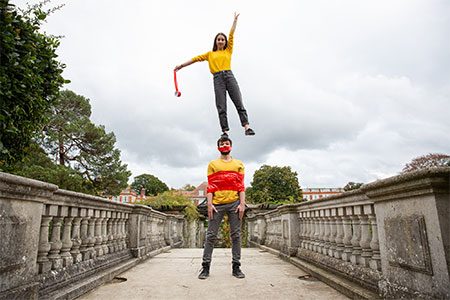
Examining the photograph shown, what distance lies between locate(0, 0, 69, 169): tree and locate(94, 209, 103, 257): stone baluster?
130cm

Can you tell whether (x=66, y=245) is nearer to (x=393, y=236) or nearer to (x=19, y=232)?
(x=19, y=232)

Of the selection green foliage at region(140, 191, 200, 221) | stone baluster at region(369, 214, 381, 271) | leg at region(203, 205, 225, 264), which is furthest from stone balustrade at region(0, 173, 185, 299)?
green foliage at region(140, 191, 200, 221)

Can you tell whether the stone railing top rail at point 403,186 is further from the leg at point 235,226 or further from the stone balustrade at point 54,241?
the stone balustrade at point 54,241

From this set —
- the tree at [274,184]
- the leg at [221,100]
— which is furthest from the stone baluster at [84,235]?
the tree at [274,184]

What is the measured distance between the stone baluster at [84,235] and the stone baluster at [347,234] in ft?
9.68

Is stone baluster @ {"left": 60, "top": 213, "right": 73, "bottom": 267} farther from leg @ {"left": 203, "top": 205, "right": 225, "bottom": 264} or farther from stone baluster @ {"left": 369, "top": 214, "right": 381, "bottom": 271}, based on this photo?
stone baluster @ {"left": 369, "top": 214, "right": 381, "bottom": 271}

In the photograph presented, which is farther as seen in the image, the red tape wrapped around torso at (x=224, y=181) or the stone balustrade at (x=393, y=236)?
the red tape wrapped around torso at (x=224, y=181)

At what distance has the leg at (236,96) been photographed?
409cm

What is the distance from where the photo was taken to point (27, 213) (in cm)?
216

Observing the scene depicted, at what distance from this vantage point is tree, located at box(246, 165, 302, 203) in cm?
3869

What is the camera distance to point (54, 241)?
8.88ft

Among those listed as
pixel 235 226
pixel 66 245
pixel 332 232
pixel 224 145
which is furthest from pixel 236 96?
pixel 66 245

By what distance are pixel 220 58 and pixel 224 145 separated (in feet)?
4.22

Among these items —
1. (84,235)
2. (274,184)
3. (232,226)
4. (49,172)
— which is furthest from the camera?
(274,184)
